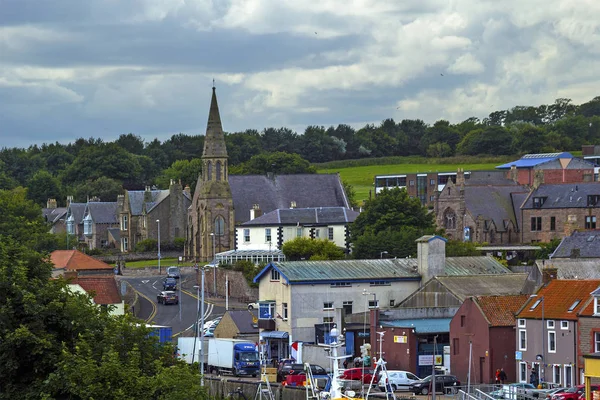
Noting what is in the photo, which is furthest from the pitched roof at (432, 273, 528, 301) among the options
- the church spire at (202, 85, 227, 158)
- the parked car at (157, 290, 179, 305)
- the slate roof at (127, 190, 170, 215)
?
the slate roof at (127, 190, 170, 215)

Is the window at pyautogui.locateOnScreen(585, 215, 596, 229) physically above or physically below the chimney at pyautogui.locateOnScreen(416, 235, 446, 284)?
above

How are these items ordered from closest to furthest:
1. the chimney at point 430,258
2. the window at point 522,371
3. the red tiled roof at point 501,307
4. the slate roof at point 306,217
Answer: the window at point 522,371 → the red tiled roof at point 501,307 → the chimney at point 430,258 → the slate roof at point 306,217

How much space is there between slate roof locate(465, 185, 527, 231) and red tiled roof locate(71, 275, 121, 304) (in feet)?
173

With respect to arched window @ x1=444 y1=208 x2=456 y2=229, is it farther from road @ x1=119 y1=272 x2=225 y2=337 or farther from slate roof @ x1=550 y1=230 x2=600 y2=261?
road @ x1=119 y1=272 x2=225 y2=337

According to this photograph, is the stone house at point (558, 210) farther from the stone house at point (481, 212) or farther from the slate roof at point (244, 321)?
the slate roof at point (244, 321)

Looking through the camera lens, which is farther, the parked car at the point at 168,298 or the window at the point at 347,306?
the parked car at the point at 168,298

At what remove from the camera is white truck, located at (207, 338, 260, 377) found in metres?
76.6

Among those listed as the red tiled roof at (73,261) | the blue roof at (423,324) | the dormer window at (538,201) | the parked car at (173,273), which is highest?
the dormer window at (538,201)

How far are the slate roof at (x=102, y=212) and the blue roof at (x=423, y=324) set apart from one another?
101 metres

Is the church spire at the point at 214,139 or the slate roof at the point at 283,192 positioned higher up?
the church spire at the point at 214,139

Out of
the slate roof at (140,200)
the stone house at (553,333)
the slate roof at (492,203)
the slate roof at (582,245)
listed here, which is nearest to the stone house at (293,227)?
the slate roof at (492,203)

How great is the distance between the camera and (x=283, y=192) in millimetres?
152000

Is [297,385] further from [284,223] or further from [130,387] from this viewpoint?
[284,223]

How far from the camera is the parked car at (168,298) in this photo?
356ft
